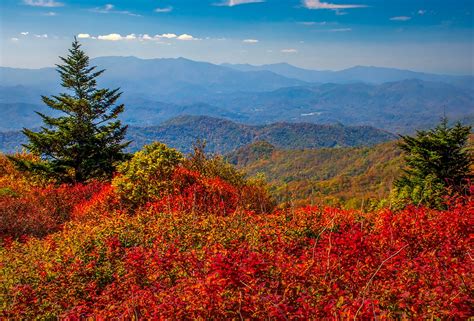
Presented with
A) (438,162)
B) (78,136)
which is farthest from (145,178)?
(438,162)

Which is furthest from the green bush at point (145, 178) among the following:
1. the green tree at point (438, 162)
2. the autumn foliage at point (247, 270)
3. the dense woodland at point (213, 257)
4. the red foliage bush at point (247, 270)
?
the green tree at point (438, 162)

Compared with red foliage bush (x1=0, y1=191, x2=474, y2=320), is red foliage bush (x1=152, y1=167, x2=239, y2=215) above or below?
below

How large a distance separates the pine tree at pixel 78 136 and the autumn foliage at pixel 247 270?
10531mm

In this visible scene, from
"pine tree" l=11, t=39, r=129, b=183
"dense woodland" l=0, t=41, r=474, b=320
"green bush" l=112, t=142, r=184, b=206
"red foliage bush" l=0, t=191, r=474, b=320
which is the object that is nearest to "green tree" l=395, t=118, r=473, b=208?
"dense woodland" l=0, t=41, r=474, b=320

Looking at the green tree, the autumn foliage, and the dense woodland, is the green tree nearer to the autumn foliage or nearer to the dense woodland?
the dense woodland

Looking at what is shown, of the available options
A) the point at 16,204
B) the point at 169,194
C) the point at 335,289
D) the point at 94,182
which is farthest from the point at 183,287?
the point at 94,182

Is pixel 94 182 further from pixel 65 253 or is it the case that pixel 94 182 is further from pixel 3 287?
pixel 3 287

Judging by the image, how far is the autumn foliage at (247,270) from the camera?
5.73 meters

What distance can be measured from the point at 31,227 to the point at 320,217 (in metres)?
10.4

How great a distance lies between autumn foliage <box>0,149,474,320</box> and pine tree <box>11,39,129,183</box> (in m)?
10.5

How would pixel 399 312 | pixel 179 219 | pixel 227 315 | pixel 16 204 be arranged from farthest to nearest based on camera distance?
pixel 16 204 < pixel 179 219 < pixel 227 315 < pixel 399 312

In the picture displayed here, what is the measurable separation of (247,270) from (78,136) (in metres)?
19.2

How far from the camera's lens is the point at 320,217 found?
12.0 meters

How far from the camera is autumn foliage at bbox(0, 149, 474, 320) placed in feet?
18.8
